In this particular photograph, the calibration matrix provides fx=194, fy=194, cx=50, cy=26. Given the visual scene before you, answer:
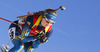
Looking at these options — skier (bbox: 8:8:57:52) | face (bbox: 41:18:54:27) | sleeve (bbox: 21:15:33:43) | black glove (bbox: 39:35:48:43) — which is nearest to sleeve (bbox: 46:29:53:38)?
skier (bbox: 8:8:57:52)

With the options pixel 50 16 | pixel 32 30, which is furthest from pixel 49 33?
pixel 50 16

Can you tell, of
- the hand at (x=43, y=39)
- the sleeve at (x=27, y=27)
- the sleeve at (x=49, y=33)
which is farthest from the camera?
the sleeve at (x=49, y=33)

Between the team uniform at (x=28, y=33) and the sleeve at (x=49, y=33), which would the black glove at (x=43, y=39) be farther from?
the sleeve at (x=49, y=33)

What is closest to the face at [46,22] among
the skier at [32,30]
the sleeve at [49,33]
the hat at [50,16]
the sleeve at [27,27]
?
the skier at [32,30]

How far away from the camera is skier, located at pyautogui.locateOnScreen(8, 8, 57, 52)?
22.3 feet

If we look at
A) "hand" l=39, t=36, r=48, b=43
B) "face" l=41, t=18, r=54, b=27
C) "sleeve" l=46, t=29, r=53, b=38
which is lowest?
"hand" l=39, t=36, r=48, b=43

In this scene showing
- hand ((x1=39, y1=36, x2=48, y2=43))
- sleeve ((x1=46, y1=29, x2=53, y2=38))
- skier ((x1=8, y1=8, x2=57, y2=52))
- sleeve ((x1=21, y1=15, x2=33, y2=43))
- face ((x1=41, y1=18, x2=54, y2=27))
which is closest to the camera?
face ((x1=41, y1=18, x2=54, y2=27))

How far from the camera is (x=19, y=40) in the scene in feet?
24.7

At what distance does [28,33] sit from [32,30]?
0.18 meters

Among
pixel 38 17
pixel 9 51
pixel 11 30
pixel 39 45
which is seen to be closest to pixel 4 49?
pixel 9 51

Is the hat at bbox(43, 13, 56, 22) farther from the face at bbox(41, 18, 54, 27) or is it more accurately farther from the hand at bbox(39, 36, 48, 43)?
the hand at bbox(39, 36, 48, 43)

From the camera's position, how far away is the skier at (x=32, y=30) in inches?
268

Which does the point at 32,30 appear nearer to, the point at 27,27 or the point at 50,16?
the point at 27,27

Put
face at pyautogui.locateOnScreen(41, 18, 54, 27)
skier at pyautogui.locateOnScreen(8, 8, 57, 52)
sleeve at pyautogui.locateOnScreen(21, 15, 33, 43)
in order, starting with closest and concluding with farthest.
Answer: face at pyautogui.locateOnScreen(41, 18, 54, 27)
skier at pyautogui.locateOnScreen(8, 8, 57, 52)
sleeve at pyautogui.locateOnScreen(21, 15, 33, 43)
